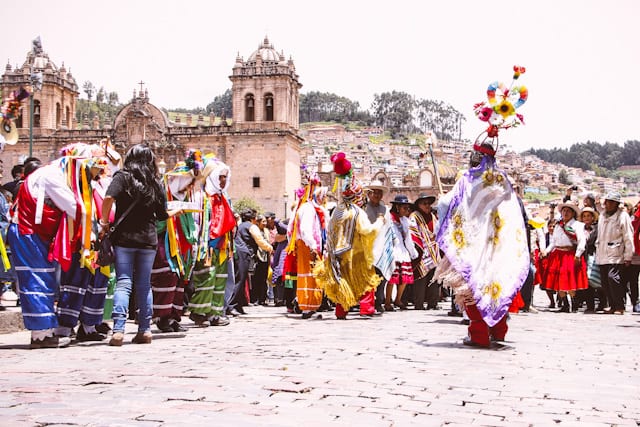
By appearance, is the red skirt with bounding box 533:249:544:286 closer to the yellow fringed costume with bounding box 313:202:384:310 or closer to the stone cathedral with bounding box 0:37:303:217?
the yellow fringed costume with bounding box 313:202:384:310

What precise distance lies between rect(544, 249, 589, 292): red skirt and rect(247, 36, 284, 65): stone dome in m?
50.2

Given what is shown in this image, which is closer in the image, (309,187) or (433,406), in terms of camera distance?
(433,406)

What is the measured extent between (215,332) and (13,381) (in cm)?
372

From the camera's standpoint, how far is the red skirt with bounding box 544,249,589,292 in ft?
41.6

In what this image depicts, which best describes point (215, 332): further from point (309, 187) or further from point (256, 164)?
point (256, 164)

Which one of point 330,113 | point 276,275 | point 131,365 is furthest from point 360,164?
point 131,365

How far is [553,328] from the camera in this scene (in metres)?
9.62

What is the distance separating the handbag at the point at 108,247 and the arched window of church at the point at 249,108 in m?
54.2

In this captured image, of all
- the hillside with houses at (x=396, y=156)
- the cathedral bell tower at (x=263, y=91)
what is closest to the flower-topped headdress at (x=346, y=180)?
the cathedral bell tower at (x=263, y=91)

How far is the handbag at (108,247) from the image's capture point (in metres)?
7.29

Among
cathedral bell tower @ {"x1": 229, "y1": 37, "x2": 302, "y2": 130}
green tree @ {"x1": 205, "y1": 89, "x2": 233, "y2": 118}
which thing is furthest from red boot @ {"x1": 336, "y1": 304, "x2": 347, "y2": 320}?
green tree @ {"x1": 205, "y1": 89, "x2": 233, "y2": 118}

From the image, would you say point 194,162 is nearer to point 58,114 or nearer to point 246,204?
point 246,204

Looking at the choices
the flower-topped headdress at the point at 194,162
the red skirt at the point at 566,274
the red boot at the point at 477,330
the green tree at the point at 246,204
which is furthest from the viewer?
the green tree at the point at 246,204

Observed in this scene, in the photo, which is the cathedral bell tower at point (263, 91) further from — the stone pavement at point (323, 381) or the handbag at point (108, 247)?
the handbag at point (108, 247)
